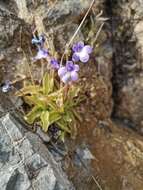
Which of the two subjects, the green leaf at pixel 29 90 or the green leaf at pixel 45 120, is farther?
the green leaf at pixel 29 90

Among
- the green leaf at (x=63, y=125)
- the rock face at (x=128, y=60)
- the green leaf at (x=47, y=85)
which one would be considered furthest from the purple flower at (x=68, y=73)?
the rock face at (x=128, y=60)

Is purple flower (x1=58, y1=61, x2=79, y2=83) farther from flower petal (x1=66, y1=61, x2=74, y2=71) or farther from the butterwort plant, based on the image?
the butterwort plant

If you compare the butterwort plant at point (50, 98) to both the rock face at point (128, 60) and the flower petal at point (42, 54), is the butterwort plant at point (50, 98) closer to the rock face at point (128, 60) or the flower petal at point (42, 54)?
the flower petal at point (42, 54)

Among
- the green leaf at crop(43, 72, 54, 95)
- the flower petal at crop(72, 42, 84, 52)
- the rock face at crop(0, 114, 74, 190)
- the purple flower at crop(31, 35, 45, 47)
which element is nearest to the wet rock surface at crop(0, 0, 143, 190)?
the rock face at crop(0, 114, 74, 190)

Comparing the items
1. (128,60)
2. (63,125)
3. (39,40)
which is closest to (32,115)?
(63,125)

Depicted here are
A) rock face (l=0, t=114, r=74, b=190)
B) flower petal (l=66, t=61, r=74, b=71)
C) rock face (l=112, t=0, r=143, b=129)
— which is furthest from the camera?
rock face (l=112, t=0, r=143, b=129)

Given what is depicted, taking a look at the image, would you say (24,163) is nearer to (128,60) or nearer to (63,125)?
(63,125)

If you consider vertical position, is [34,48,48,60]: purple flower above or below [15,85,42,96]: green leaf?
above
